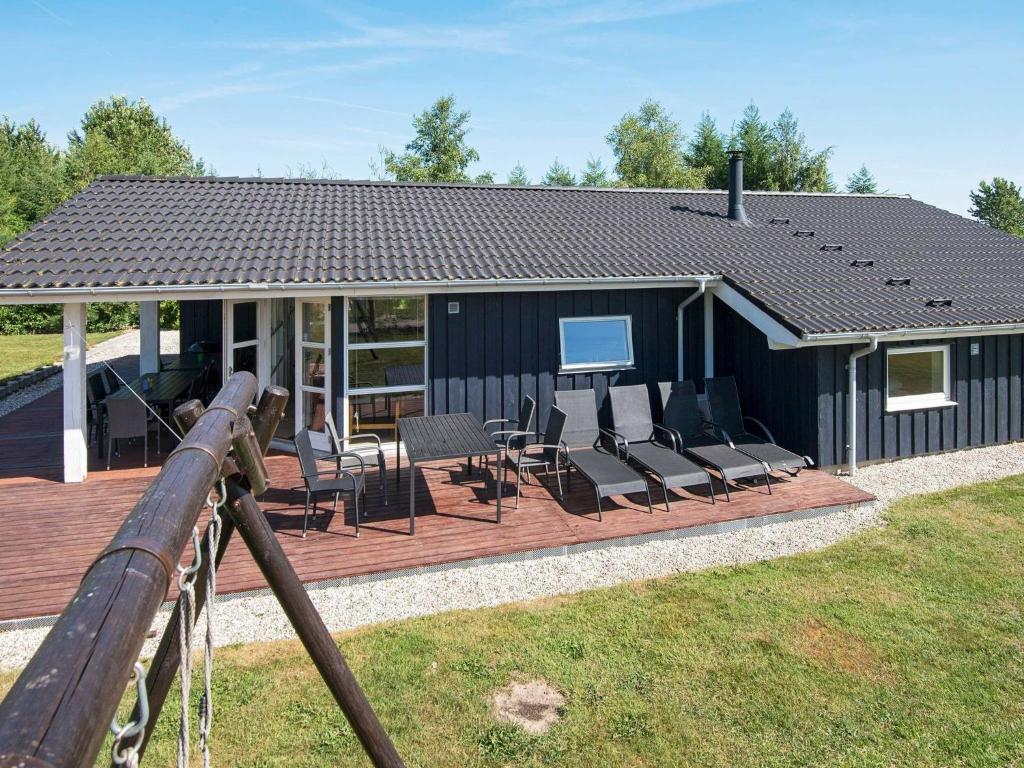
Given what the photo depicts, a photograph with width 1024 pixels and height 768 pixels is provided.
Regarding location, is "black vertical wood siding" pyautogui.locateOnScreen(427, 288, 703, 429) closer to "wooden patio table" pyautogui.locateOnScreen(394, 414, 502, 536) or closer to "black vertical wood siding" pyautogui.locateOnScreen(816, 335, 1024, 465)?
"wooden patio table" pyautogui.locateOnScreen(394, 414, 502, 536)

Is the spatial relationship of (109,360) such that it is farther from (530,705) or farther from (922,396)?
(922,396)

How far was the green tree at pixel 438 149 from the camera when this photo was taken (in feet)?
129

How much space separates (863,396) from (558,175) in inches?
1909

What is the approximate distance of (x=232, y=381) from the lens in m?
2.76

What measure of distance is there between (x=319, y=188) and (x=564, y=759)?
468 inches

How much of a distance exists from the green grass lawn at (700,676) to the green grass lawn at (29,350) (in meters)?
15.1

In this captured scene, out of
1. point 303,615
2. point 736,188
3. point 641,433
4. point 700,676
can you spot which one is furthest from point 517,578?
point 736,188

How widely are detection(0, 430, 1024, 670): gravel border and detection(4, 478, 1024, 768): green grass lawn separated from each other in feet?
0.85

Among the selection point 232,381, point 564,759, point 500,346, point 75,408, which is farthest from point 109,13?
point 564,759

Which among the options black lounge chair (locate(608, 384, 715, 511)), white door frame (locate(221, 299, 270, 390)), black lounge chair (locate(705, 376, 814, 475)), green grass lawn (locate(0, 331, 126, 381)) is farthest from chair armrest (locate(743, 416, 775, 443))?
green grass lawn (locate(0, 331, 126, 381))

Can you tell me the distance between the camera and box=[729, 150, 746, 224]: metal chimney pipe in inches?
535

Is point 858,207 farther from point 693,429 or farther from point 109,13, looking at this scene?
point 109,13

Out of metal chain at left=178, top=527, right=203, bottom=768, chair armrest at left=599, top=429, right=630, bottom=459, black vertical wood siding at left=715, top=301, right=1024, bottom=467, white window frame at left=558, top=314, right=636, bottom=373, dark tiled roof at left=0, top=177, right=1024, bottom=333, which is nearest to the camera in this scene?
metal chain at left=178, top=527, right=203, bottom=768

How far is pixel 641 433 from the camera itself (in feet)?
30.8
